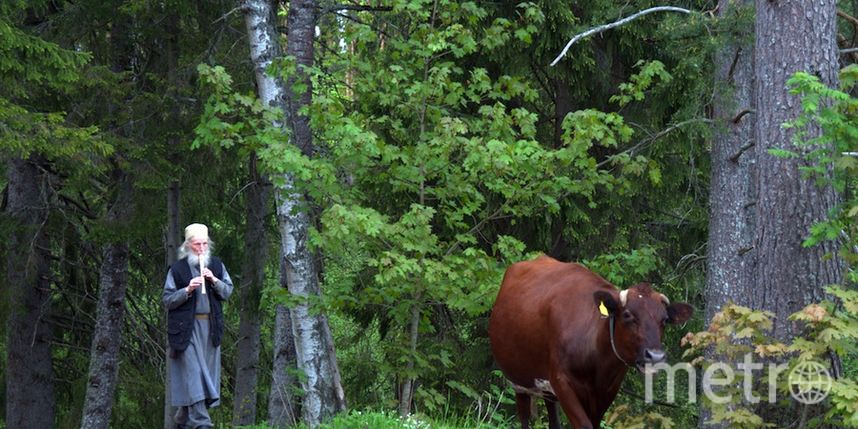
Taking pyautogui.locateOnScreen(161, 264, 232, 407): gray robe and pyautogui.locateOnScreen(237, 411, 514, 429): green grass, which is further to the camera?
pyautogui.locateOnScreen(161, 264, 232, 407): gray robe

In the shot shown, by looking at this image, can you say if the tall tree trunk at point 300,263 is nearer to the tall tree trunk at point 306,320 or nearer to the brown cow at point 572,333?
the tall tree trunk at point 306,320

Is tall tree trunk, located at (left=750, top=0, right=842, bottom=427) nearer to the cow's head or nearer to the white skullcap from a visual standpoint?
the cow's head

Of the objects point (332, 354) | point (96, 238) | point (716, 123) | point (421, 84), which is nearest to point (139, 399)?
point (96, 238)

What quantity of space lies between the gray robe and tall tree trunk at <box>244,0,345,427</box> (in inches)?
87.5

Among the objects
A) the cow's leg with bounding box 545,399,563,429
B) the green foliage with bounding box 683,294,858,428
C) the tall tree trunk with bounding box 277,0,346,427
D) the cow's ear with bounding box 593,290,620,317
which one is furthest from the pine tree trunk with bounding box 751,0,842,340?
the tall tree trunk with bounding box 277,0,346,427

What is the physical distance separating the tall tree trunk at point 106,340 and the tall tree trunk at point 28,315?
45.9 inches

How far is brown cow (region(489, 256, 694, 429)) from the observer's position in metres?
9.69

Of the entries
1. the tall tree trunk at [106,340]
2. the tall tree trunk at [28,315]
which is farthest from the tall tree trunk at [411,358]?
the tall tree trunk at [28,315]

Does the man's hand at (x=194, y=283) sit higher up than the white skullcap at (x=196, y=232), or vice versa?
the white skullcap at (x=196, y=232)

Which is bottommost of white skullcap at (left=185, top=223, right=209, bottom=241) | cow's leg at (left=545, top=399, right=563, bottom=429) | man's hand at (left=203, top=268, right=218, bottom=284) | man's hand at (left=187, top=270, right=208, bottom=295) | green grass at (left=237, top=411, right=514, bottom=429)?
cow's leg at (left=545, top=399, right=563, bottom=429)

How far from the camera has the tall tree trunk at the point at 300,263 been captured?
→ 12.9 metres

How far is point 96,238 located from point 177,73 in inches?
102

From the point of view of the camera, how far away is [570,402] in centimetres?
1027

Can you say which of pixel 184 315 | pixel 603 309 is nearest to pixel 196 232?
pixel 184 315
